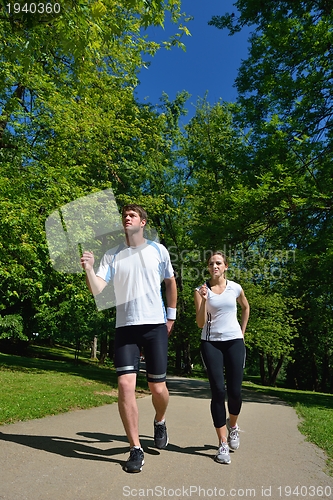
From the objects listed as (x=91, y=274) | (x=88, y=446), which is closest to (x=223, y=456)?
(x=88, y=446)

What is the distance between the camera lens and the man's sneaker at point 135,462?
329 cm

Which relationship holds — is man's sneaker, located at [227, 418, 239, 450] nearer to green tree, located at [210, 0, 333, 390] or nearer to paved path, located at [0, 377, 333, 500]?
paved path, located at [0, 377, 333, 500]

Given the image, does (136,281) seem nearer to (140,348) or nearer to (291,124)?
(140,348)

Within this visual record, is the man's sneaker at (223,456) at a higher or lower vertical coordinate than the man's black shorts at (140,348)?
lower

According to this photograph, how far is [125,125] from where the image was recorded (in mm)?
18203

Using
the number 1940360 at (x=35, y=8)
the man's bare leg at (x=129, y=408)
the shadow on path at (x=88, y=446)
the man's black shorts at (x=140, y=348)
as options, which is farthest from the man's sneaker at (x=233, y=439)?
the number 1940360 at (x=35, y=8)

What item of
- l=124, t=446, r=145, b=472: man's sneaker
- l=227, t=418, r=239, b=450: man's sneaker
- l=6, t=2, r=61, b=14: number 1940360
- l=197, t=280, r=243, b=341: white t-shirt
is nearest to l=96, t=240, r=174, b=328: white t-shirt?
l=197, t=280, r=243, b=341: white t-shirt

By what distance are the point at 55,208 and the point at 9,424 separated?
835 cm

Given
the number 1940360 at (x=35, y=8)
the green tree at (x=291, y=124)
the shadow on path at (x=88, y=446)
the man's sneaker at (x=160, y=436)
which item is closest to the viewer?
the shadow on path at (x=88, y=446)

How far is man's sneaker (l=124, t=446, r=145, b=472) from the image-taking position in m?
3.29

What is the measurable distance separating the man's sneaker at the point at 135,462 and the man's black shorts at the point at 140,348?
619 millimetres

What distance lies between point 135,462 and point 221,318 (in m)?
1.63

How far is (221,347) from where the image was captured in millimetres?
4328

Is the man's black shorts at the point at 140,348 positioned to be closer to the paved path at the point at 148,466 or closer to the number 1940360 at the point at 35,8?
the paved path at the point at 148,466
